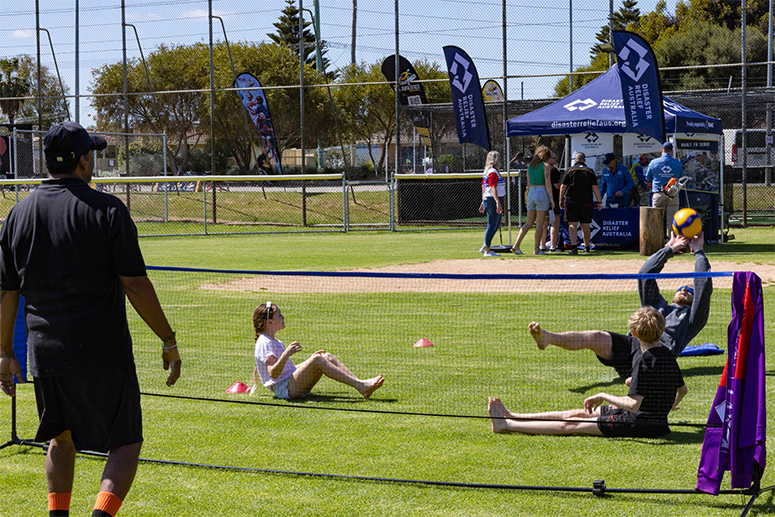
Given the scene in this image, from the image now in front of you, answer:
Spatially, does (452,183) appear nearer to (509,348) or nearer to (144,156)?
(509,348)

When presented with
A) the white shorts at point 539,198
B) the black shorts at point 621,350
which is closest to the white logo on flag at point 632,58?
the white shorts at point 539,198

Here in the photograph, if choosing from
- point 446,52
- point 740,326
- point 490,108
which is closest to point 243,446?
point 740,326

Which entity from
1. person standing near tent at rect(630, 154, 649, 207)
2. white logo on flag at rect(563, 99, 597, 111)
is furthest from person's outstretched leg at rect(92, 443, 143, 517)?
person standing near tent at rect(630, 154, 649, 207)

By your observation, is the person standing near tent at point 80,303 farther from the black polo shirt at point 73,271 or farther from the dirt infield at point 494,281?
the dirt infield at point 494,281

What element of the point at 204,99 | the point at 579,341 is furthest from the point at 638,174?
the point at 204,99

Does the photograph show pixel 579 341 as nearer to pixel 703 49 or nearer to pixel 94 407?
pixel 94 407

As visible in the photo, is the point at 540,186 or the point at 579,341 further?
the point at 540,186

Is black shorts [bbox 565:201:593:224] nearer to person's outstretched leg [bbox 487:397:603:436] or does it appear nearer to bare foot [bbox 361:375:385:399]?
bare foot [bbox 361:375:385:399]

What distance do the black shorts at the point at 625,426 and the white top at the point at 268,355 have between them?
2.29 metres

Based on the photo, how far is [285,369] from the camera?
6.05 m

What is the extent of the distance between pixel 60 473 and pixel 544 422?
2905 mm

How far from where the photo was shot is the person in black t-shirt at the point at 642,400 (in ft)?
16.1

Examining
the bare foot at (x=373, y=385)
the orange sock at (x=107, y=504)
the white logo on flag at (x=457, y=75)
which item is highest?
the white logo on flag at (x=457, y=75)

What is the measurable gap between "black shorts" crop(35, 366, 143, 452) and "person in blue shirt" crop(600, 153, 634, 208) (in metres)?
15.0
